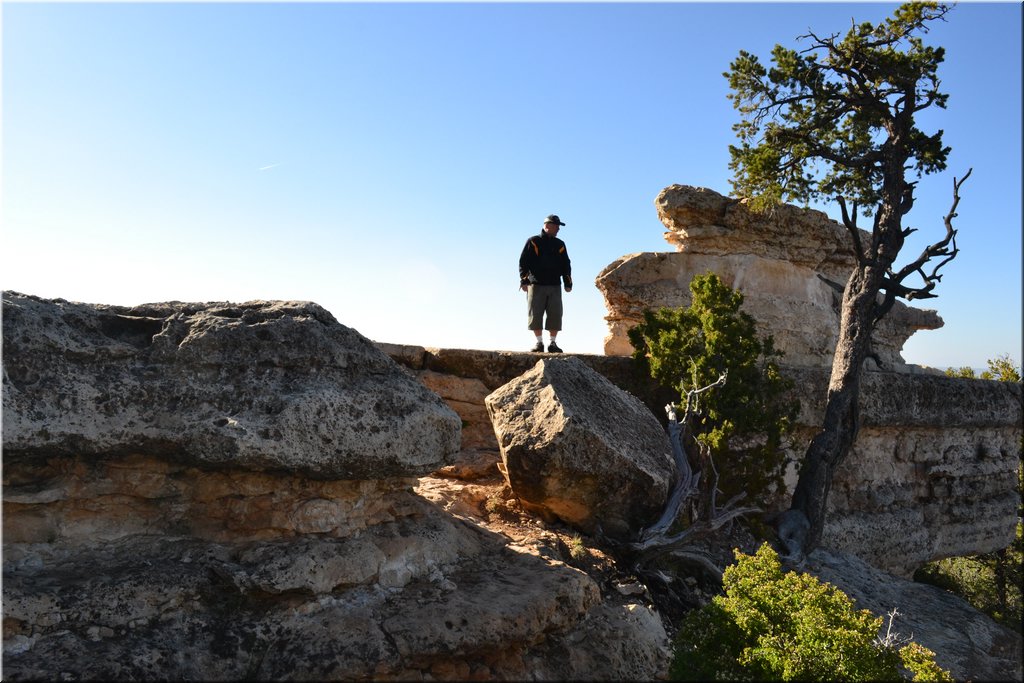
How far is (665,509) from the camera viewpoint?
5945 mm

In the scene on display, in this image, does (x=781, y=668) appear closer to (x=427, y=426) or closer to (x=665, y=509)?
(x=665, y=509)

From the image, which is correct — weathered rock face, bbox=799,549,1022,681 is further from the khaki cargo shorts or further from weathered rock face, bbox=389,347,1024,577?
the khaki cargo shorts

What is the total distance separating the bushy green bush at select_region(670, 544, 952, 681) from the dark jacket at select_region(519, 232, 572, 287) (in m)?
4.18

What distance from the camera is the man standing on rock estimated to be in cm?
848

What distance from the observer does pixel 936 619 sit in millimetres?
7844

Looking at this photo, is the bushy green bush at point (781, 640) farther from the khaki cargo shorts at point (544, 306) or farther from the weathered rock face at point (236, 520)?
the khaki cargo shorts at point (544, 306)

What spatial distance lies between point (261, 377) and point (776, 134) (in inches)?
275

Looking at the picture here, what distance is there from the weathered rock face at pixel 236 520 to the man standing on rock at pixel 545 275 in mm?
3952

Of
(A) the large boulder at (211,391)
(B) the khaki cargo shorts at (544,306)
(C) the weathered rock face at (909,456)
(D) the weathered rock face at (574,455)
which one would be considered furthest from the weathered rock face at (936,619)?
(A) the large boulder at (211,391)

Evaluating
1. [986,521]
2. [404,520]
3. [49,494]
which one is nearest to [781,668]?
[404,520]

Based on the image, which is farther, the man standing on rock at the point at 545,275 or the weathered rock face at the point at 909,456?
the man standing on rock at the point at 545,275

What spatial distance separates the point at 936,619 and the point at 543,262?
5.35 meters

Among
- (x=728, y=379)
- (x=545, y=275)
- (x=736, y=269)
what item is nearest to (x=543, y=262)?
(x=545, y=275)

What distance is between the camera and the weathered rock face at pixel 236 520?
3656mm
